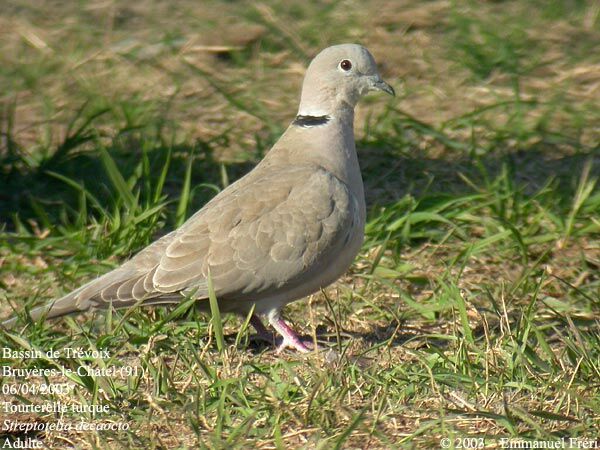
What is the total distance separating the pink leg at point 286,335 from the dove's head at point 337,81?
2.93ft

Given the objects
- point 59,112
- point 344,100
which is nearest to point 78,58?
point 59,112

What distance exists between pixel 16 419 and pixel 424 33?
4.62 m

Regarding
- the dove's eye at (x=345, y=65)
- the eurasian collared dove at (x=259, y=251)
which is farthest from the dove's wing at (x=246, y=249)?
the dove's eye at (x=345, y=65)

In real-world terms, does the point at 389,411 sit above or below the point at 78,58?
below

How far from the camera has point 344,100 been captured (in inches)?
183

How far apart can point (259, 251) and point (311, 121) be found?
27.2 inches

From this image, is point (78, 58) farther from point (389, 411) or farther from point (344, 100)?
point (389, 411)

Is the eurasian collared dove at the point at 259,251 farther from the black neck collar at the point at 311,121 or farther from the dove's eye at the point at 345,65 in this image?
the dove's eye at the point at 345,65

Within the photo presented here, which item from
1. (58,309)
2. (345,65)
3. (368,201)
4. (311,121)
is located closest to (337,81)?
(345,65)

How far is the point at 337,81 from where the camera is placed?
15.2 ft

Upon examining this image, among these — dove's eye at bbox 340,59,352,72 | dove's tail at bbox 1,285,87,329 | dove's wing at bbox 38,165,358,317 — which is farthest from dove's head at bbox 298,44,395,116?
dove's tail at bbox 1,285,87,329

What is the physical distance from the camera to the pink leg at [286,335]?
4.16m

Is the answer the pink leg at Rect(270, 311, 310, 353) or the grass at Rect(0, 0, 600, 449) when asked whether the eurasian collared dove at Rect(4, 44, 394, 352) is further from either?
the grass at Rect(0, 0, 600, 449)

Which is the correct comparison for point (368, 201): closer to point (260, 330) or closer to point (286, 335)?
point (260, 330)
